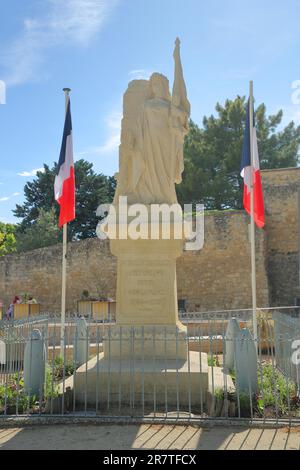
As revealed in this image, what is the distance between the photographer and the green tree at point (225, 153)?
31.3 m

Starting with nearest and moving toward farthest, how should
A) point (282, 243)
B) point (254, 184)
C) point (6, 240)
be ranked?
point (254, 184) → point (282, 243) → point (6, 240)

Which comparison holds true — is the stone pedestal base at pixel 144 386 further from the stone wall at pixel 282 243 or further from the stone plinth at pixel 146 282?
the stone wall at pixel 282 243

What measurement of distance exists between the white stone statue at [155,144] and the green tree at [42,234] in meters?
26.9

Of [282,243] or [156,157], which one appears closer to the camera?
[156,157]

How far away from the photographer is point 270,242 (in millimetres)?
24562

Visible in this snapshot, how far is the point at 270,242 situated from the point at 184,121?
18628mm

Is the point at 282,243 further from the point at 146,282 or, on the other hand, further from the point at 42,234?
the point at 146,282

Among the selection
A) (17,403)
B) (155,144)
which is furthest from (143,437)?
(155,144)

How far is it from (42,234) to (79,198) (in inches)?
161

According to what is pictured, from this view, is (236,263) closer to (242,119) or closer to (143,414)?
(242,119)

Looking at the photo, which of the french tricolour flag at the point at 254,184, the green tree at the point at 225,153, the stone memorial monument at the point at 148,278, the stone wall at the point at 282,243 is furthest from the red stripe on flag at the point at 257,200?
the green tree at the point at 225,153

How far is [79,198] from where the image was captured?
3519 centimetres

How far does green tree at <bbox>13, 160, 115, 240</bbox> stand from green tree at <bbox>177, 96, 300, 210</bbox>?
22.8 feet

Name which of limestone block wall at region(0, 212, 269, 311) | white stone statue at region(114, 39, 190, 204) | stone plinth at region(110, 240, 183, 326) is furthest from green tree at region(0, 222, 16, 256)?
stone plinth at region(110, 240, 183, 326)
